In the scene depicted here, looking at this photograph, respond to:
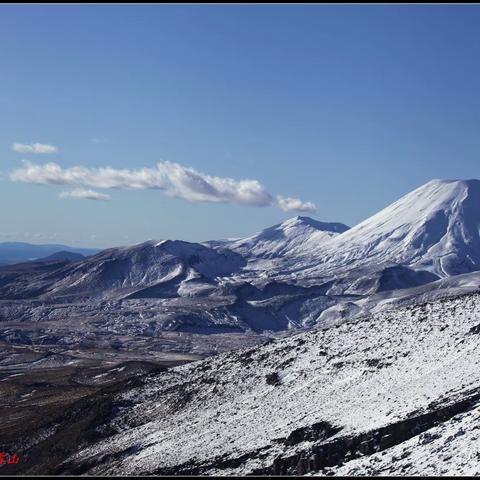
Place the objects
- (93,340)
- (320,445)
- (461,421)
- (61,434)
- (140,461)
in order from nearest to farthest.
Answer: (461,421) < (320,445) < (140,461) < (61,434) < (93,340)

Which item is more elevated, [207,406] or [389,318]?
[389,318]

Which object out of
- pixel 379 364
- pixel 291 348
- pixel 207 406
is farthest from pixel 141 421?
pixel 379 364

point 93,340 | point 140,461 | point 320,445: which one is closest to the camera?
point 320,445

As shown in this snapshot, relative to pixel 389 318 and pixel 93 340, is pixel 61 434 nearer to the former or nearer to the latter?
pixel 389 318

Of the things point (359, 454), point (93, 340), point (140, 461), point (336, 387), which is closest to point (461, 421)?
point (359, 454)

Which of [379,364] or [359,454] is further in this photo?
[379,364]

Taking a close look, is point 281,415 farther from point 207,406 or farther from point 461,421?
point 461,421
